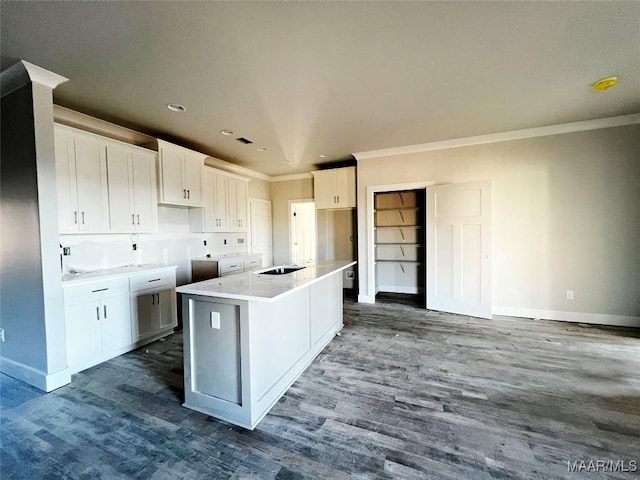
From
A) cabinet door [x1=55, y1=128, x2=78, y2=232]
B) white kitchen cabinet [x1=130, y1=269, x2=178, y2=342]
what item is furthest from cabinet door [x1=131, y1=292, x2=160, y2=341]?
cabinet door [x1=55, y1=128, x2=78, y2=232]

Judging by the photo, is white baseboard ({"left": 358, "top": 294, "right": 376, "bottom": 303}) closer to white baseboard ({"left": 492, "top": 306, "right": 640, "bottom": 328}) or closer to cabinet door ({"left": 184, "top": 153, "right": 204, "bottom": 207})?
white baseboard ({"left": 492, "top": 306, "right": 640, "bottom": 328})

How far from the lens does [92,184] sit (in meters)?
2.91

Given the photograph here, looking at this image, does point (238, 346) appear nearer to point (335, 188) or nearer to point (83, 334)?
point (83, 334)

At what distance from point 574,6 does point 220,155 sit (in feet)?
15.3

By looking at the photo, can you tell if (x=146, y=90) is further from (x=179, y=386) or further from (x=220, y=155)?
(x=179, y=386)

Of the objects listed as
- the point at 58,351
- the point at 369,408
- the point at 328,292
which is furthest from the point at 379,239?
the point at 58,351

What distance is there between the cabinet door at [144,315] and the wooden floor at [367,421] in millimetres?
251

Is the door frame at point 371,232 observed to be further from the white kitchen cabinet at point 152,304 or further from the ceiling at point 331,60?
the white kitchen cabinet at point 152,304

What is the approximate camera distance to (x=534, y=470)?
146 cm

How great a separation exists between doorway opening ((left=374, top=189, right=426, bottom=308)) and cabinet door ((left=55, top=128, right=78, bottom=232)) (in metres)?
4.69

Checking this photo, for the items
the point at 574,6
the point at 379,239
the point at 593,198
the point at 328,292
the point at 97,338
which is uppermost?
the point at 574,6

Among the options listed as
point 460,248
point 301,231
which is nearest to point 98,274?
point 301,231

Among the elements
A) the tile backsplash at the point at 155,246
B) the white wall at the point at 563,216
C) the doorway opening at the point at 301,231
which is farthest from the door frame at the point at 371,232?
the tile backsplash at the point at 155,246

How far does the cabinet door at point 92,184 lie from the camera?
2811 mm
